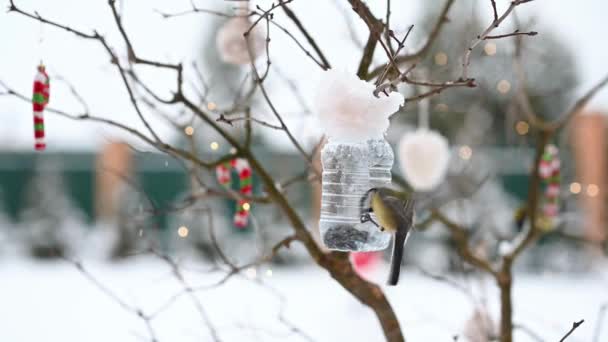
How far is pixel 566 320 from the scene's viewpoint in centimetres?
542

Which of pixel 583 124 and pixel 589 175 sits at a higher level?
pixel 583 124

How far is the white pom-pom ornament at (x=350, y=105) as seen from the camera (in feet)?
3.64

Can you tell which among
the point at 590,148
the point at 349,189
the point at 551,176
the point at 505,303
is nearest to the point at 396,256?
the point at 349,189

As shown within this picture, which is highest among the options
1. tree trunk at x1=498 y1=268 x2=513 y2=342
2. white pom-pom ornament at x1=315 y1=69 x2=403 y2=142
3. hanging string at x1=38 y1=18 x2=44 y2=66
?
hanging string at x1=38 y1=18 x2=44 y2=66

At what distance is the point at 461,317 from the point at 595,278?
370 centimetres

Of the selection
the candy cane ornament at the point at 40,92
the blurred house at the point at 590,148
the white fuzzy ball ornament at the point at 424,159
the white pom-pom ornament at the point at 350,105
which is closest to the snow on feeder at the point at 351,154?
the white pom-pom ornament at the point at 350,105

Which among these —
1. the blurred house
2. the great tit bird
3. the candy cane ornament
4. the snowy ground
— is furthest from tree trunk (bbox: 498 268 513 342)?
the blurred house

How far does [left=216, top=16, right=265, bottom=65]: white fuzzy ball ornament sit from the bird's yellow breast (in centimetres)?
71

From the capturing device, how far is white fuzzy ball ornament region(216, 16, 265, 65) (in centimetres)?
167

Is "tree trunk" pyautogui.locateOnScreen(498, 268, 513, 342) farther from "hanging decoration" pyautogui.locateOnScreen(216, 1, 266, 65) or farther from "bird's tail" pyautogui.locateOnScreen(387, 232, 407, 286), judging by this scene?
"hanging decoration" pyautogui.locateOnScreen(216, 1, 266, 65)

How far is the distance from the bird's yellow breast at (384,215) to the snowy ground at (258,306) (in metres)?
2.22

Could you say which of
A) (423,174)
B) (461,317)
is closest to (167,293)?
(461,317)

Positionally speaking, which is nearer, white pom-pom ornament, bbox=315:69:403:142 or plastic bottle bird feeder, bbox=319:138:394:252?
white pom-pom ornament, bbox=315:69:403:142

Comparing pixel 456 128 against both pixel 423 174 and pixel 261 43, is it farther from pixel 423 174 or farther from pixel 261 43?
pixel 261 43
